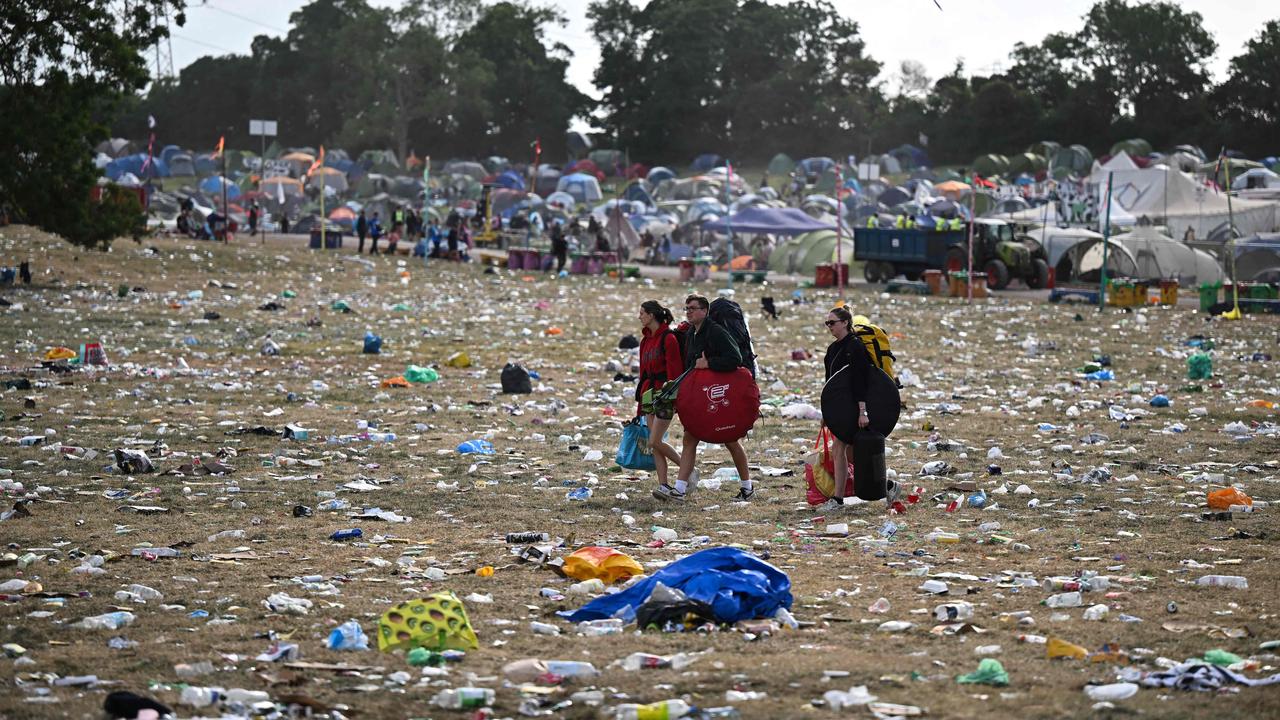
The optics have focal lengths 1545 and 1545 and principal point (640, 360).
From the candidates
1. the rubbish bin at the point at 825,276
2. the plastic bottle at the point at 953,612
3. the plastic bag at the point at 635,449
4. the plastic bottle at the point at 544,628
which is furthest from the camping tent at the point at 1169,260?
the plastic bottle at the point at 544,628

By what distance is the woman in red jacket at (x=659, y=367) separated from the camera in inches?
408

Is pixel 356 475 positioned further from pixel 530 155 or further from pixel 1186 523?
pixel 530 155

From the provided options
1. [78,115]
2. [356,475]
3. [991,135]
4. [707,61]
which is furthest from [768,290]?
[707,61]

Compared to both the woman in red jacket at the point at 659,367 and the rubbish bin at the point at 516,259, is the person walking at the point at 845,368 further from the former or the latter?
the rubbish bin at the point at 516,259

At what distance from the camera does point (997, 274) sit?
35375mm

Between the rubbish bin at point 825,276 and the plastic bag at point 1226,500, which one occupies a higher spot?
the rubbish bin at point 825,276

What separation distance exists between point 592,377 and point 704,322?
26.5 ft

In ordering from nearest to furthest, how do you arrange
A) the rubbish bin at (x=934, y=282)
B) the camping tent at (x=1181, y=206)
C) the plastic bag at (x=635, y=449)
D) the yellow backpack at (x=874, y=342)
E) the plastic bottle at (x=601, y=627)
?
the plastic bottle at (x=601, y=627), the yellow backpack at (x=874, y=342), the plastic bag at (x=635, y=449), the rubbish bin at (x=934, y=282), the camping tent at (x=1181, y=206)

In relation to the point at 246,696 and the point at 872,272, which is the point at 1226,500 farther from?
the point at 872,272

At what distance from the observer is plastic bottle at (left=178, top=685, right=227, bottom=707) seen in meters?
5.38

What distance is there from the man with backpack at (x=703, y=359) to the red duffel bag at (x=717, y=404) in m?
0.07

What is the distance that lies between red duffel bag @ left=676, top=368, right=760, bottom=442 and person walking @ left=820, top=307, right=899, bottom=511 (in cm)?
60

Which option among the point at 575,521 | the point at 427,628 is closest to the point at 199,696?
the point at 427,628

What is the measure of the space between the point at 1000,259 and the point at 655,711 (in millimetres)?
31775
